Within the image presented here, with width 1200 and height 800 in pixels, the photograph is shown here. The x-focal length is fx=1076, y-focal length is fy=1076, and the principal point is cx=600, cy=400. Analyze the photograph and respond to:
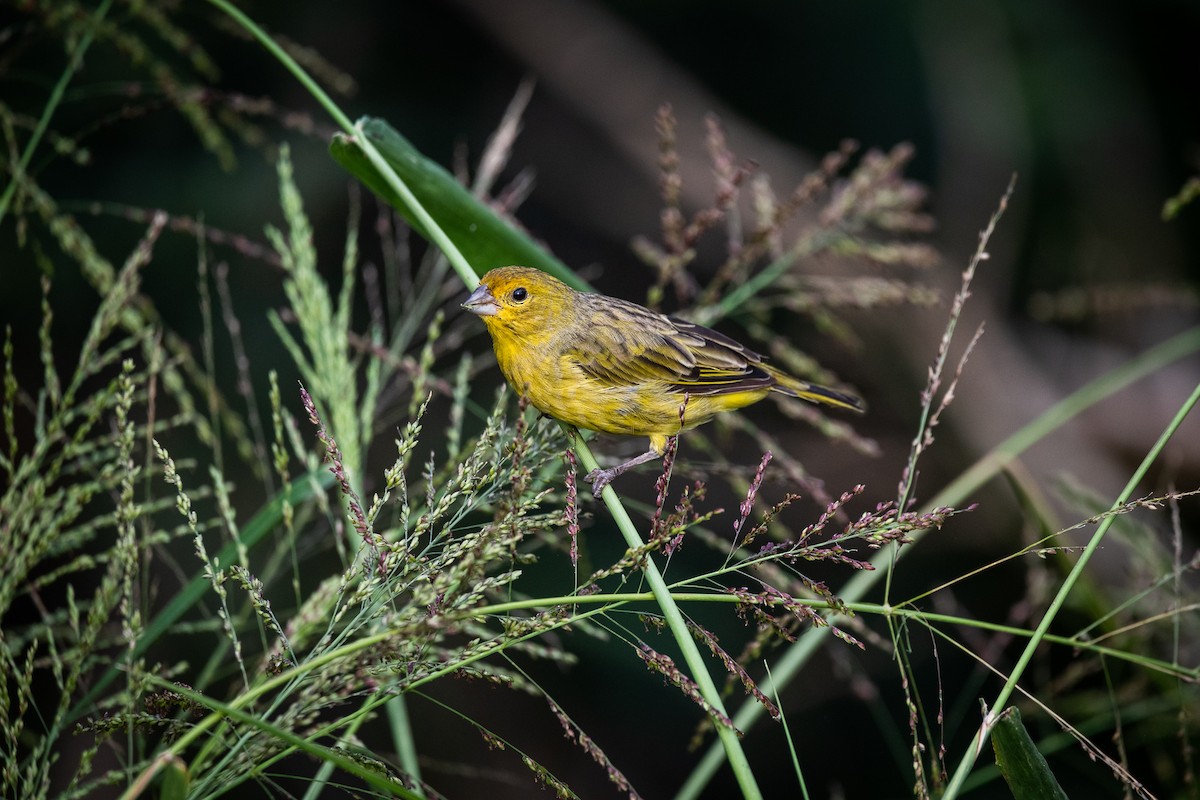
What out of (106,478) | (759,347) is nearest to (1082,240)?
(759,347)

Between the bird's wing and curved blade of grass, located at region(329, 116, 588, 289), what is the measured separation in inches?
17.0

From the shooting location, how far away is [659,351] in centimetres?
279

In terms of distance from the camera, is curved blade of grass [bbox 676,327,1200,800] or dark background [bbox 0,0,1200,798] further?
dark background [bbox 0,0,1200,798]

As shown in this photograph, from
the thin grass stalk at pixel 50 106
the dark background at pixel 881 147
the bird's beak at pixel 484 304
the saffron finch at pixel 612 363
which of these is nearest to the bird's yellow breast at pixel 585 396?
the saffron finch at pixel 612 363

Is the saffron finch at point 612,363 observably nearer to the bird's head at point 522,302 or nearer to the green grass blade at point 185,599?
the bird's head at point 522,302

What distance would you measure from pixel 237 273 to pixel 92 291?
0.67 meters

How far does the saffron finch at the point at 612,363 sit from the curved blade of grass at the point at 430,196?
0.11 m

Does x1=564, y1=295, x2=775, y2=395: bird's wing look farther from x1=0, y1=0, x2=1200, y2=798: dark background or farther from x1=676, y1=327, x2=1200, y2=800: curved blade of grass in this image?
x1=0, y1=0, x2=1200, y2=798: dark background

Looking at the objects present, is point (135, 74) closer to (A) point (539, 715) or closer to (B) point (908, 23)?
(A) point (539, 715)

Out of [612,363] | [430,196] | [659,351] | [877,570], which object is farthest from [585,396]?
[877,570]

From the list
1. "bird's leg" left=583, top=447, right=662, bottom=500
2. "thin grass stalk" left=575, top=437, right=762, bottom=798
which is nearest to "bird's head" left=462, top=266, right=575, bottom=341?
"bird's leg" left=583, top=447, right=662, bottom=500

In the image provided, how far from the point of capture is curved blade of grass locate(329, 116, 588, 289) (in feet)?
6.62

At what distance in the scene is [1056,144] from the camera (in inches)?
247

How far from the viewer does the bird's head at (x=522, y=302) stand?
96.0 inches
